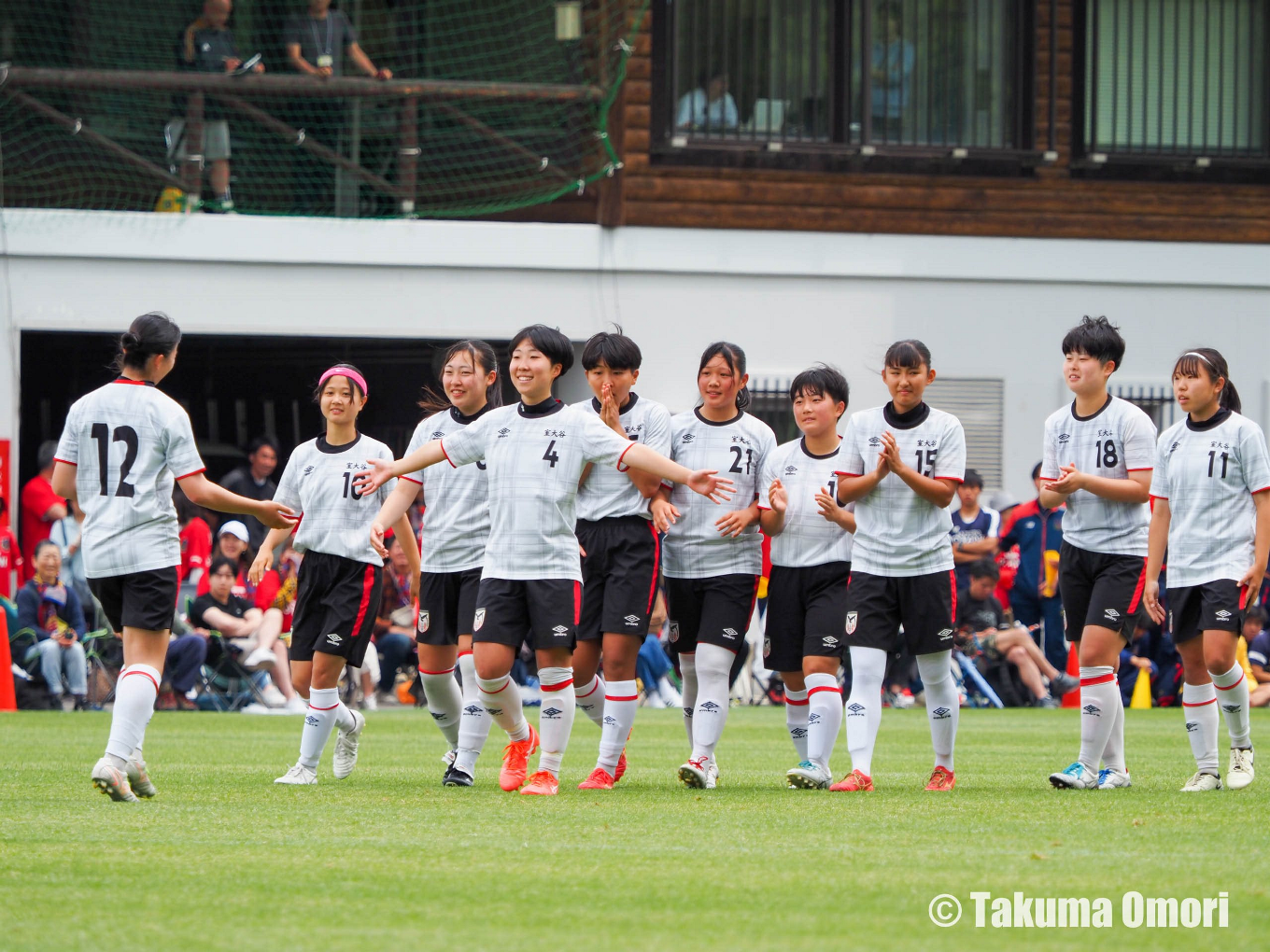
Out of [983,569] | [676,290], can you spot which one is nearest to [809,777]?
[983,569]

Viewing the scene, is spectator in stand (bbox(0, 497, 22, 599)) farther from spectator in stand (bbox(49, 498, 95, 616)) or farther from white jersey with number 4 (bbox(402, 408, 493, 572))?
white jersey with number 4 (bbox(402, 408, 493, 572))

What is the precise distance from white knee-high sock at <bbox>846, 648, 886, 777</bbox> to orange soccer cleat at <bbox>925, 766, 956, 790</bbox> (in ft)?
1.29

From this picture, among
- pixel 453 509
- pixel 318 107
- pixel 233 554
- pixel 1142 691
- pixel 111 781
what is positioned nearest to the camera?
pixel 111 781

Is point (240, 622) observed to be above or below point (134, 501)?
below

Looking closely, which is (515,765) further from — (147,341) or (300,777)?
(147,341)

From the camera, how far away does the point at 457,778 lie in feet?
29.3

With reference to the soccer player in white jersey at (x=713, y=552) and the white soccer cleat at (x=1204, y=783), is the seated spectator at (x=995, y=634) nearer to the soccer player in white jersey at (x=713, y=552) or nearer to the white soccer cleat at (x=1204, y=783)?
the white soccer cleat at (x=1204, y=783)

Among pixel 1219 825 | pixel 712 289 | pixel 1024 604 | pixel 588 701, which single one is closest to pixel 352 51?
pixel 712 289

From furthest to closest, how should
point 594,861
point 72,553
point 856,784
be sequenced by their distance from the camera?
point 72,553
point 856,784
point 594,861

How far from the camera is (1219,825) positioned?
273 inches

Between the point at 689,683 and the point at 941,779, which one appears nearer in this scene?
the point at 941,779

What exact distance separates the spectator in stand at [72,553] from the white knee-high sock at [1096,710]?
1107 centimetres

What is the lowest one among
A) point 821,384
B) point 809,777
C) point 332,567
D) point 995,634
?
point 995,634

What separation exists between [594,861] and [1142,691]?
516 inches
